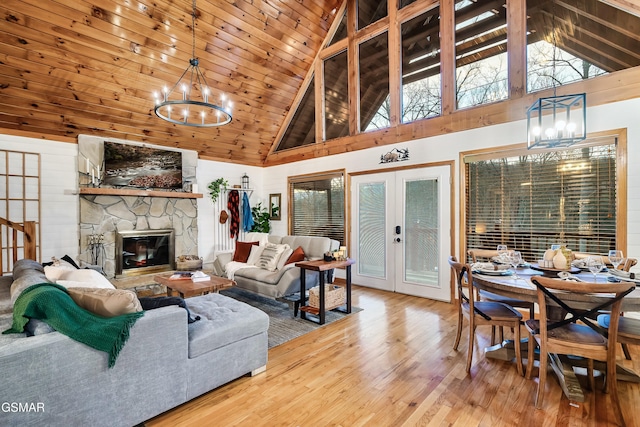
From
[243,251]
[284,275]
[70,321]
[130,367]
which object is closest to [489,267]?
[284,275]

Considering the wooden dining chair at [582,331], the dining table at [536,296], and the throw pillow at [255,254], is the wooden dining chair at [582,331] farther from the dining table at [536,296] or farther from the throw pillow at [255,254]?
the throw pillow at [255,254]

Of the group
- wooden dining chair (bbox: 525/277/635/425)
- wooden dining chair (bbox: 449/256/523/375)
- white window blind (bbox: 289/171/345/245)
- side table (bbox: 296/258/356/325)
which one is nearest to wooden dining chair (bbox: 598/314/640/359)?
wooden dining chair (bbox: 525/277/635/425)

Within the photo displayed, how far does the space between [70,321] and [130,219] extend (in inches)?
179

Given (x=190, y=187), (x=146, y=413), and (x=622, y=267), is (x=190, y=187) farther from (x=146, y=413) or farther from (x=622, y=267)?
(x=622, y=267)

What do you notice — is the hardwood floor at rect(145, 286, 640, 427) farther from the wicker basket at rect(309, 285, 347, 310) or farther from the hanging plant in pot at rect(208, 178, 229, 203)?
the hanging plant in pot at rect(208, 178, 229, 203)

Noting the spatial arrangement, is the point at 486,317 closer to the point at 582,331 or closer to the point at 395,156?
the point at 582,331

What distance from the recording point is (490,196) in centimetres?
424

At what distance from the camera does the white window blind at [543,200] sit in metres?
3.44

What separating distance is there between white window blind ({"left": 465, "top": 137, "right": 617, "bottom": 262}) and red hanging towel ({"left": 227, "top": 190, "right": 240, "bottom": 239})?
487 cm

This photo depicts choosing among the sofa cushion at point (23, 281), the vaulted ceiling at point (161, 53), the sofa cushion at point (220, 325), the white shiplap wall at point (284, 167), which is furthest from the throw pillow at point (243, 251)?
the sofa cushion at point (23, 281)

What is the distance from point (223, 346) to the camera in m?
2.31

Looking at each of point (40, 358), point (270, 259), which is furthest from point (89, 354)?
point (270, 259)

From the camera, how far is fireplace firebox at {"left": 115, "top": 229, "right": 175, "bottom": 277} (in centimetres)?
556

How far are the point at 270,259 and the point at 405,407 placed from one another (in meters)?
2.94
